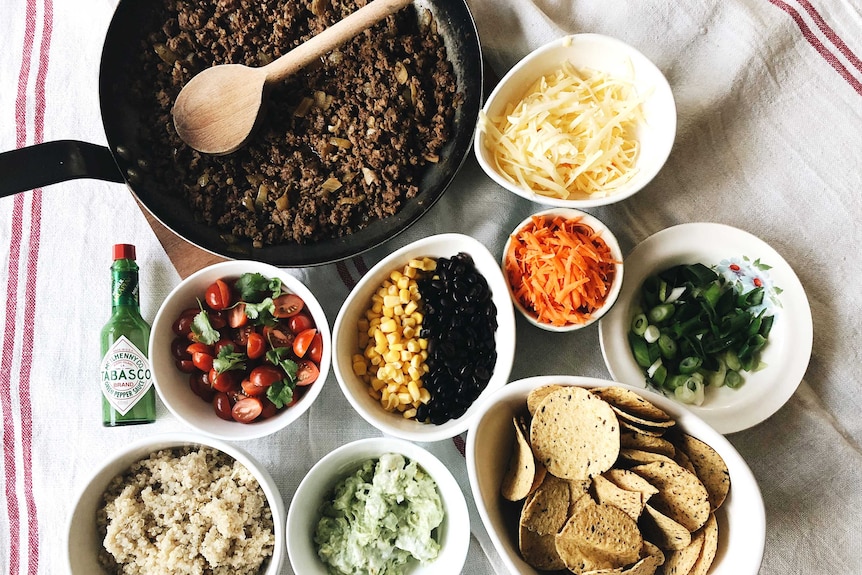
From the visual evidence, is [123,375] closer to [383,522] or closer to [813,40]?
[383,522]

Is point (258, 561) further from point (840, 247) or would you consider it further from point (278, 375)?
point (840, 247)

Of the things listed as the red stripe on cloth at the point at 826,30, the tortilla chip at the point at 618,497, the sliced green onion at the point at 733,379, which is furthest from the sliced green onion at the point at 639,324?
the red stripe on cloth at the point at 826,30

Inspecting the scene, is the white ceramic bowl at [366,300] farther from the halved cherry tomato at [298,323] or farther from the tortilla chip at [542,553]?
the tortilla chip at [542,553]

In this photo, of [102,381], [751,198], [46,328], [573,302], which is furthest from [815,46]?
[46,328]

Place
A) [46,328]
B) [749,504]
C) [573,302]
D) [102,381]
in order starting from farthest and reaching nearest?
[46,328], [102,381], [573,302], [749,504]

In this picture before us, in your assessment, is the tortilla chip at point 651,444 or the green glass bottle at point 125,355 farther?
the green glass bottle at point 125,355

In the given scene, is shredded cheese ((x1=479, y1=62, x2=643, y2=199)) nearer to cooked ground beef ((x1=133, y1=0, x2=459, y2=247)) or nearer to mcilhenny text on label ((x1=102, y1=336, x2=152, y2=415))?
cooked ground beef ((x1=133, y1=0, x2=459, y2=247))
